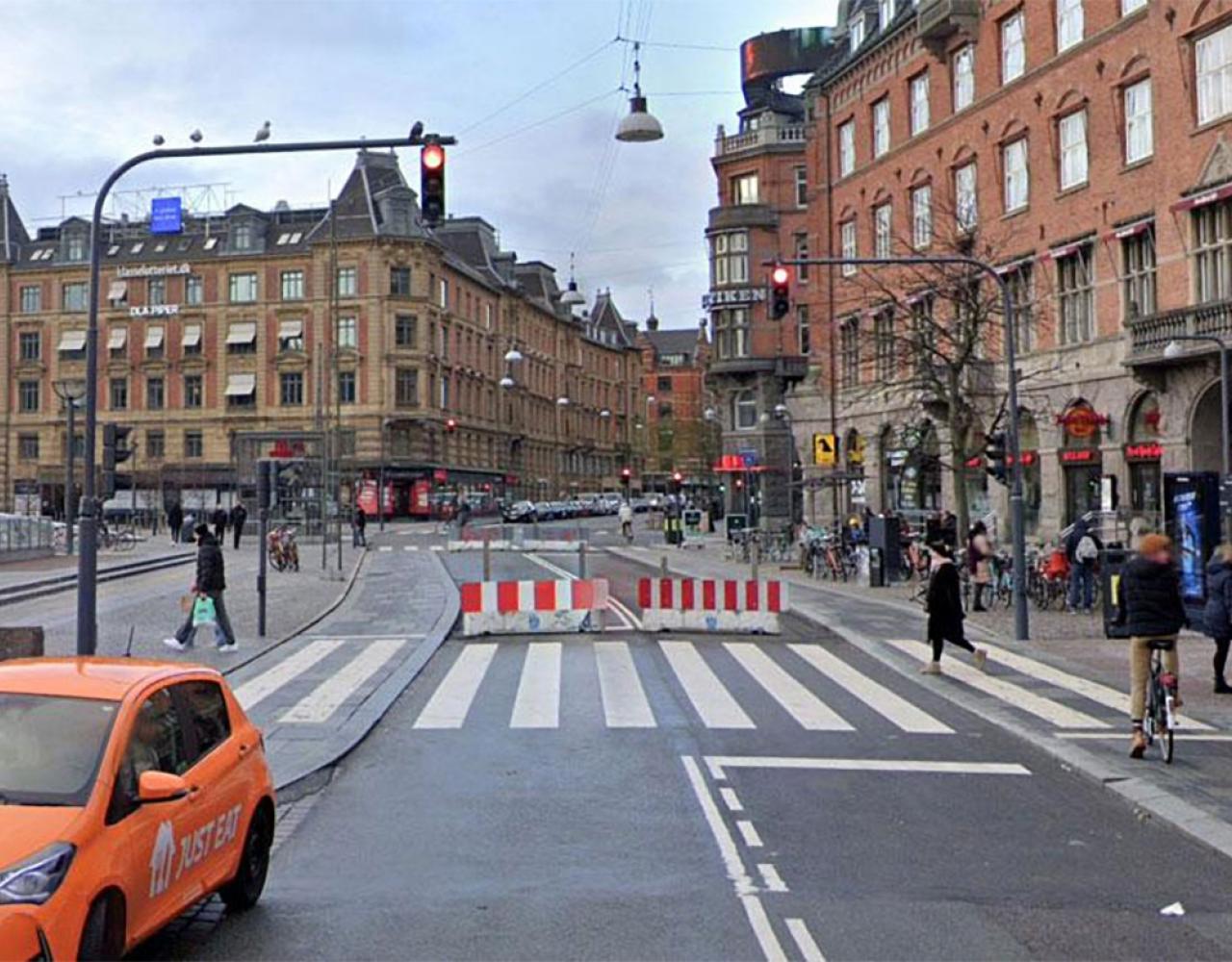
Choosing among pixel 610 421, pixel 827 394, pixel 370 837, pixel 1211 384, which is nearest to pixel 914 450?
pixel 1211 384

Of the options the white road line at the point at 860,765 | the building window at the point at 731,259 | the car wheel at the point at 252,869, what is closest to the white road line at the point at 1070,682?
the white road line at the point at 860,765

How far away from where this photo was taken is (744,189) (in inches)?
2442

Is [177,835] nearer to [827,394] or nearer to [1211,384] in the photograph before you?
[1211,384]

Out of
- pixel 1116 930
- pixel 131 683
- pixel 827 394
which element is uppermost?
pixel 827 394

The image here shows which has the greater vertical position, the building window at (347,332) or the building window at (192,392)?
the building window at (347,332)

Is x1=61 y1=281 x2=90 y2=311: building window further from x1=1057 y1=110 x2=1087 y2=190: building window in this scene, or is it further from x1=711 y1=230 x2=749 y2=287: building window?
x1=1057 y1=110 x2=1087 y2=190: building window

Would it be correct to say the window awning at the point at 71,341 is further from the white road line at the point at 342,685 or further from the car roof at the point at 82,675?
the car roof at the point at 82,675

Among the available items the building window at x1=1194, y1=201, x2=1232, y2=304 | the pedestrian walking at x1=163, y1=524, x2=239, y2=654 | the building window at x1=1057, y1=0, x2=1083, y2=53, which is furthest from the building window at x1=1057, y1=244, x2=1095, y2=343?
the pedestrian walking at x1=163, y1=524, x2=239, y2=654

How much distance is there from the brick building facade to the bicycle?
213 ft

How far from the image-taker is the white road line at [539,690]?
1231cm

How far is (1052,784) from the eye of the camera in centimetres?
973

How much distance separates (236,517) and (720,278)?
26521 mm

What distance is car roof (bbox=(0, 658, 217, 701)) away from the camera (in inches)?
223

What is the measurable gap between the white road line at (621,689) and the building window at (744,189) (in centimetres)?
4646
